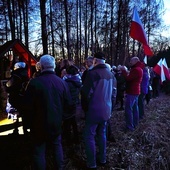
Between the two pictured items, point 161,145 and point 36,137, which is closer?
point 36,137

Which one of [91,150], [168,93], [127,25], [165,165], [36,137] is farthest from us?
[127,25]

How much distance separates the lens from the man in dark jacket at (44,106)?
3.57m

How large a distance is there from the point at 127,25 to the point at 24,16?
9.83 m

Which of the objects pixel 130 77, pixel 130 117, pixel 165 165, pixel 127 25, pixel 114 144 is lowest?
pixel 165 165

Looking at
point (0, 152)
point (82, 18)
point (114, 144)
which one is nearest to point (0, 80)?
point (0, 152)

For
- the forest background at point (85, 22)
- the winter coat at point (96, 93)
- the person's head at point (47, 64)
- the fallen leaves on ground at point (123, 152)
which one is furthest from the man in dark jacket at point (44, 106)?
the forest background at point (85, 22)

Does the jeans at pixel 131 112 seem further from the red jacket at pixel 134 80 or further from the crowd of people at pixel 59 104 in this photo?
the crowd of people at pixel 59 104

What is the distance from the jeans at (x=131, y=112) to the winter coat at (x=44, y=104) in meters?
3.15

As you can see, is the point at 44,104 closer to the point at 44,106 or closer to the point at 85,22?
the point at 44,106

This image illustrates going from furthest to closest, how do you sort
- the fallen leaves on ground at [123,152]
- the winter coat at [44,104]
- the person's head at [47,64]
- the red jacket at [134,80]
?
1. the red jacket at [134,80]
2. the fallen leaves on ground at [123,152]
3. the person's head at [47,64]
4. the winter coat at [44,104]

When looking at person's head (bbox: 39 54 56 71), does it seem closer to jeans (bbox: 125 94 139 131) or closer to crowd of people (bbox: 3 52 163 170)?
crowd of people (bbox: 3 52 163 170)

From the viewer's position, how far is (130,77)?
652 cm

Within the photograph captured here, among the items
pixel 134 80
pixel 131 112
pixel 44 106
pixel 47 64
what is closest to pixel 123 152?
pixel 131 112

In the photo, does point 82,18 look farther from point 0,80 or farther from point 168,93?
point 0,80
